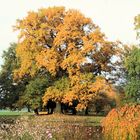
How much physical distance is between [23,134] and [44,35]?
3571 cm

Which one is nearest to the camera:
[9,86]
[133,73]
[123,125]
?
[123,125]

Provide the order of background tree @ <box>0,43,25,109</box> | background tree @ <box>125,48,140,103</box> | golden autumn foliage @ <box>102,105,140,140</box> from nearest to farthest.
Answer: golden autumn foliage @ <box>102,105,140,140</box> → background tree @ <box>125,48,140,103</box> → background tree @ <box>0,43,25,109</box>

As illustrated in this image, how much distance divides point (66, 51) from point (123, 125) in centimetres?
3368

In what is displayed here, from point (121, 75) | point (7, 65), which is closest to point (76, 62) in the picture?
point (121, 75)

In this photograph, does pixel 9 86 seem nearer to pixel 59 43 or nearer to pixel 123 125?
pixel 59 43

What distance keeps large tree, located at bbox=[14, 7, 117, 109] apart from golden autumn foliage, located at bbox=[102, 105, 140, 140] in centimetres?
2991

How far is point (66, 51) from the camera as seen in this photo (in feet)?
168

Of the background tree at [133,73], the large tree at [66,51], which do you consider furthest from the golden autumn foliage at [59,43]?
the background tree at [133,73]

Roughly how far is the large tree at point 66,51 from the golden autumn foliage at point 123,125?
29909 millimetres

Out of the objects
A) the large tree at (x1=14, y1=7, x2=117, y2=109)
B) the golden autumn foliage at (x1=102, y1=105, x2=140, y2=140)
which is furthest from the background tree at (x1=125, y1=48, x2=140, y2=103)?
the golden autumn foliage at (x1=102, y1=105, x2=140, y2=140)

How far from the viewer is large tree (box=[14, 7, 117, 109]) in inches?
1939

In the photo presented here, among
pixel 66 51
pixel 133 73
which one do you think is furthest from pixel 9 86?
pixel 133 73

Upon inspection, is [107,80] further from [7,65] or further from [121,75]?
[7,65]

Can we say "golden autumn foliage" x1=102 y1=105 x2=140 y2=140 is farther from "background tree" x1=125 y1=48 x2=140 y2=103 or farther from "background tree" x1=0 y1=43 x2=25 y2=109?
"background tree" x1=0 y1=43 x2=25 y2=109
